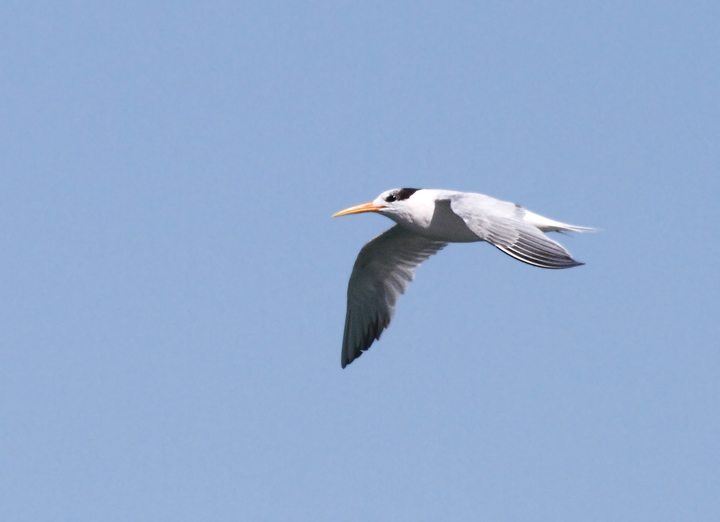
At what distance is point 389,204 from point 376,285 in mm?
2871

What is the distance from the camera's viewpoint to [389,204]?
1545 centimetres

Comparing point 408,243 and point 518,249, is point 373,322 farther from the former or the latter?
point 518,249

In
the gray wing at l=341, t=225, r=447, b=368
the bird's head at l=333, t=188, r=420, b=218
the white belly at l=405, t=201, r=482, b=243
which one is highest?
the bird's head at l=333, t=188, r=420, b=218

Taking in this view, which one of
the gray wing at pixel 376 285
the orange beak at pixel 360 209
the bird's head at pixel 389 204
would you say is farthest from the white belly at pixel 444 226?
the gray wing at pixel 376 285

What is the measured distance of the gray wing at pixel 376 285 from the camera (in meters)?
17.7

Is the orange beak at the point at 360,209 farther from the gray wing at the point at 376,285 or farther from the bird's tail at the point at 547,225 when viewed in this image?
the bird's tail at the point at 547,225

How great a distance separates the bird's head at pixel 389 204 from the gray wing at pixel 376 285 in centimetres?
196

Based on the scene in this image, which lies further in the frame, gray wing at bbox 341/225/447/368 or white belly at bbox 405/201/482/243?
gray wing at bbox 341/225/447/368

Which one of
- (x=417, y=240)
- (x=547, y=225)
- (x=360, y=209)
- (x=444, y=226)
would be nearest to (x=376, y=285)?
(x=417, y=240)

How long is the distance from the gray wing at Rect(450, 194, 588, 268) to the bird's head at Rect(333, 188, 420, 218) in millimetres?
1135

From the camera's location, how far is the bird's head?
1534 centimetres

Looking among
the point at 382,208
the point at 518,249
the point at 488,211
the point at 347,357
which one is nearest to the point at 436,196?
the point at 382,208

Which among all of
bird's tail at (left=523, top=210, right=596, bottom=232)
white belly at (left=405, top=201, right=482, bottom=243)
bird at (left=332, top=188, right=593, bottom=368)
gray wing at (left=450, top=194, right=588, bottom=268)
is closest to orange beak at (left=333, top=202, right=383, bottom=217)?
bird at (left=332, top=188, right=593, bottom=368)

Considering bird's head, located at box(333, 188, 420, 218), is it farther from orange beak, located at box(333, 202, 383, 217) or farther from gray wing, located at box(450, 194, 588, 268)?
gray wing, located at box(450, 194, 588, 268)
